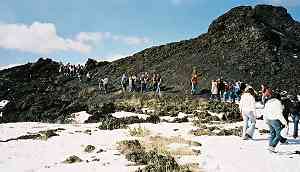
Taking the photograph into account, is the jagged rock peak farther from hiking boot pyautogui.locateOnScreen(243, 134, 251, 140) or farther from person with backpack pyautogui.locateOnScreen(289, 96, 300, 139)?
hiking boot pyautogui.locateOnScreen(243, 134, 251, 140)

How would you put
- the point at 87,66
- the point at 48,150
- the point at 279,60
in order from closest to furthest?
the point at 48,150
the point at 279,60
the point at 87,66

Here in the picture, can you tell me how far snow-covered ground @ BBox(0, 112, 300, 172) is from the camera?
14.8 meters

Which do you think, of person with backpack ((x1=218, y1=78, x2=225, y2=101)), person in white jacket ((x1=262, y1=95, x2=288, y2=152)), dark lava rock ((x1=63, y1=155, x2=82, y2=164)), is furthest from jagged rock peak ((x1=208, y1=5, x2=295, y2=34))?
dark lava rock ((x1=63, y1=155, x2=82, y2=164))

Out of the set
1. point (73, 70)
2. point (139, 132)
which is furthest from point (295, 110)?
point (73, 70)

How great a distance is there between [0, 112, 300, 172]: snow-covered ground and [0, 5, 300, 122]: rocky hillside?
19.8 m

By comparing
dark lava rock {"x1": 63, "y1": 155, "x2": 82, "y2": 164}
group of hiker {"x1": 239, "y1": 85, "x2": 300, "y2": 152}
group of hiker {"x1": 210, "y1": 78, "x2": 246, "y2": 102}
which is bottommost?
dark lava rock {"x1": 63, "y1": 155, "x2": 82, "y2": 164}

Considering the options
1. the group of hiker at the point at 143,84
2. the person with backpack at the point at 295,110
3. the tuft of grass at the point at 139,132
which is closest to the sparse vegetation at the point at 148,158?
the tuft of grass at the point at 139,132

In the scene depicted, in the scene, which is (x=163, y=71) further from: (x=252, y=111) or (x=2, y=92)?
(x=252, y=111)

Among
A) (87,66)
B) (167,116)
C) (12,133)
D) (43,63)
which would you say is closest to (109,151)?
(12,133)

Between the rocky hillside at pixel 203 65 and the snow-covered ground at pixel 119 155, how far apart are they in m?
19.8

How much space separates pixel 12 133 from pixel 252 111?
14382 mm

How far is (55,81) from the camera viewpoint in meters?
68.4

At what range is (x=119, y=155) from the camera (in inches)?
674

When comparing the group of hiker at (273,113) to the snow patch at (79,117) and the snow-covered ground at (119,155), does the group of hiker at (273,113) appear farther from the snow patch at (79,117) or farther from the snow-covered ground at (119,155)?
the snow patch at (79,117)
